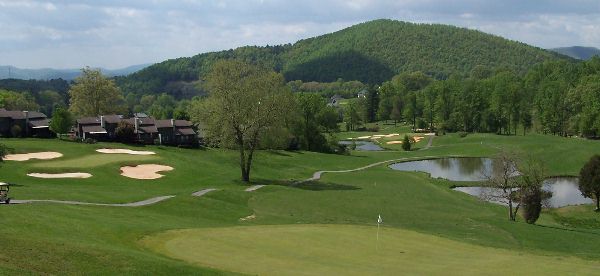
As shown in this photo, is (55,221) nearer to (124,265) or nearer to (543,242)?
(124,265)

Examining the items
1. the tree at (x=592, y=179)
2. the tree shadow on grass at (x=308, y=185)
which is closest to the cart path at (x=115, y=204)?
the tree shadow on grass at (x=308, y=185)

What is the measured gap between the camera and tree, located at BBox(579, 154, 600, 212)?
62666 mm

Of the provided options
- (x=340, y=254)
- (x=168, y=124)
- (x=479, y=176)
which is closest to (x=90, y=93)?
(x=168, y=124)

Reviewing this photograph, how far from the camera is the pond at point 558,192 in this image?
6719 centimetres

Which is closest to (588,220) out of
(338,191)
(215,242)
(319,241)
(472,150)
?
(338,191)

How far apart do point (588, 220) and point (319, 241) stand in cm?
3644

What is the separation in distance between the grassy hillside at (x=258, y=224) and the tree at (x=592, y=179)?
7.86 ft

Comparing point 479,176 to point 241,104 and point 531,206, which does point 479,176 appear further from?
point 241,104

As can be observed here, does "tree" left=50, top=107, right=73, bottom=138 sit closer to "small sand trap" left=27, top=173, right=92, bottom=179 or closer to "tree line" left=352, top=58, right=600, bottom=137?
"small sand trap" left=27, top=173, right=92, bottom=179

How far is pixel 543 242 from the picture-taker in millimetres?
44094

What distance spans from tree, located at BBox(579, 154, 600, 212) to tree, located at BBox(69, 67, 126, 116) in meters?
83.7

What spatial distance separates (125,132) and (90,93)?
2681 cm

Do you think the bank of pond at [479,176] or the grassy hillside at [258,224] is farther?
the bank of pond at [479,176]

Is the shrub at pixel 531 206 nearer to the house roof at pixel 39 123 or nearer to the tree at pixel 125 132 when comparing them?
the tree at pixel 125 132
